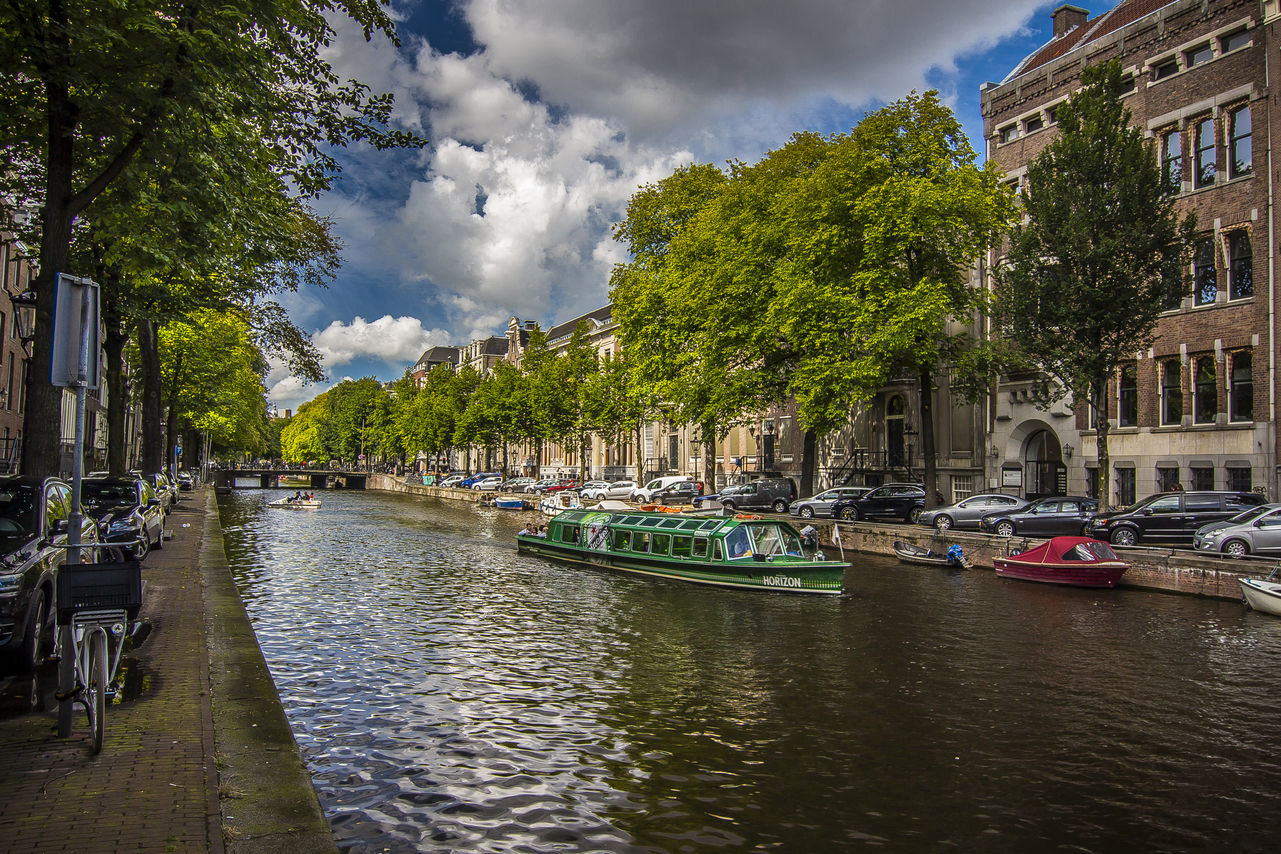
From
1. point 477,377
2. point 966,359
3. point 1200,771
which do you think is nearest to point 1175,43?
point 966,359

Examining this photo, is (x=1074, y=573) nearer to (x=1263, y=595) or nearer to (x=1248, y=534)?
(x=1248, y=534)

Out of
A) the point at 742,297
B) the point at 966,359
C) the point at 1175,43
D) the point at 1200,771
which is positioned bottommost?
the point at 1200,771

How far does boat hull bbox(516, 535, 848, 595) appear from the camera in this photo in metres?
20.7

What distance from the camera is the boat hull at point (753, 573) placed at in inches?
814

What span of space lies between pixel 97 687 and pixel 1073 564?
22.7 meters

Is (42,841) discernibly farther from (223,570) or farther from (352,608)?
(223,570)

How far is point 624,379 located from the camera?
53.6m

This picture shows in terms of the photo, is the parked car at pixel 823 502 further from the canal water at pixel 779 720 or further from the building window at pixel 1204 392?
the canal water at pixel 779 720

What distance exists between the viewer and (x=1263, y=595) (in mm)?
18375

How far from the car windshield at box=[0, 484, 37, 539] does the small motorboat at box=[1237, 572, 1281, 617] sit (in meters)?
22.8

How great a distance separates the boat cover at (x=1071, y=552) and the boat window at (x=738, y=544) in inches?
329

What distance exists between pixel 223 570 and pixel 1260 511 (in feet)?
86.3

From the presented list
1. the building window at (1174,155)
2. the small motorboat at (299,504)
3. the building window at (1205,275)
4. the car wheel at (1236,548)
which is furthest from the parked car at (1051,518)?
the small motorboat at (299,504)

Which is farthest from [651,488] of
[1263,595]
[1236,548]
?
[1263,595]
